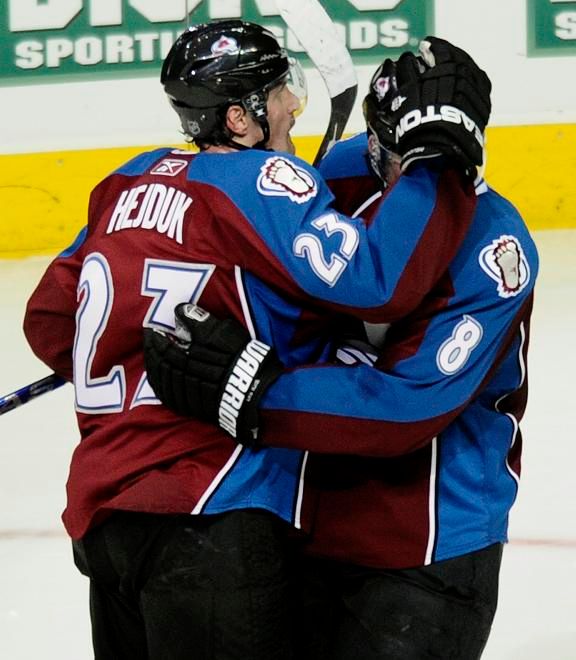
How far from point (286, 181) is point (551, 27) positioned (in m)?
3.65

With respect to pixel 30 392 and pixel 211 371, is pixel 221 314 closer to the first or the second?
pixel 211 371

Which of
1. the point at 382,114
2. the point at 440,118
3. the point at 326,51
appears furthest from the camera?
the point at 326,51

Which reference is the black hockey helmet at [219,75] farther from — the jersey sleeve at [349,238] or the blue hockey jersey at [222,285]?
the jersey sleeve at [349,238]

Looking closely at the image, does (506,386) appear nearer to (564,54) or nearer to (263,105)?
(263,105)

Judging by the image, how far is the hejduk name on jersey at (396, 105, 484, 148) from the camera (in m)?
1.47

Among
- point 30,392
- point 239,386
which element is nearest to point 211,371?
point 239,386

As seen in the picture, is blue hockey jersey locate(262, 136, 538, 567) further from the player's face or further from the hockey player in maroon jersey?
the player's face

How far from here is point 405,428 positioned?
1531 millimetres

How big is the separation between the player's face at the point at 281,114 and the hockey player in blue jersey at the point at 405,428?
0.46ft

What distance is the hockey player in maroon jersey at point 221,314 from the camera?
4.89ft

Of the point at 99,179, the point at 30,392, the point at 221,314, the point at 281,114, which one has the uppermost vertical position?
the point at 281,114

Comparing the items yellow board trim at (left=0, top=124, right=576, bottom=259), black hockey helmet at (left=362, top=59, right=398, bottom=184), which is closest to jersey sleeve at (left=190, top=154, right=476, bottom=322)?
black hockey helmet at (left=362, top=59, right=398, bottom=184)

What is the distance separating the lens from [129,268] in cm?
157

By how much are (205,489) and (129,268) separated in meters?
0.26
